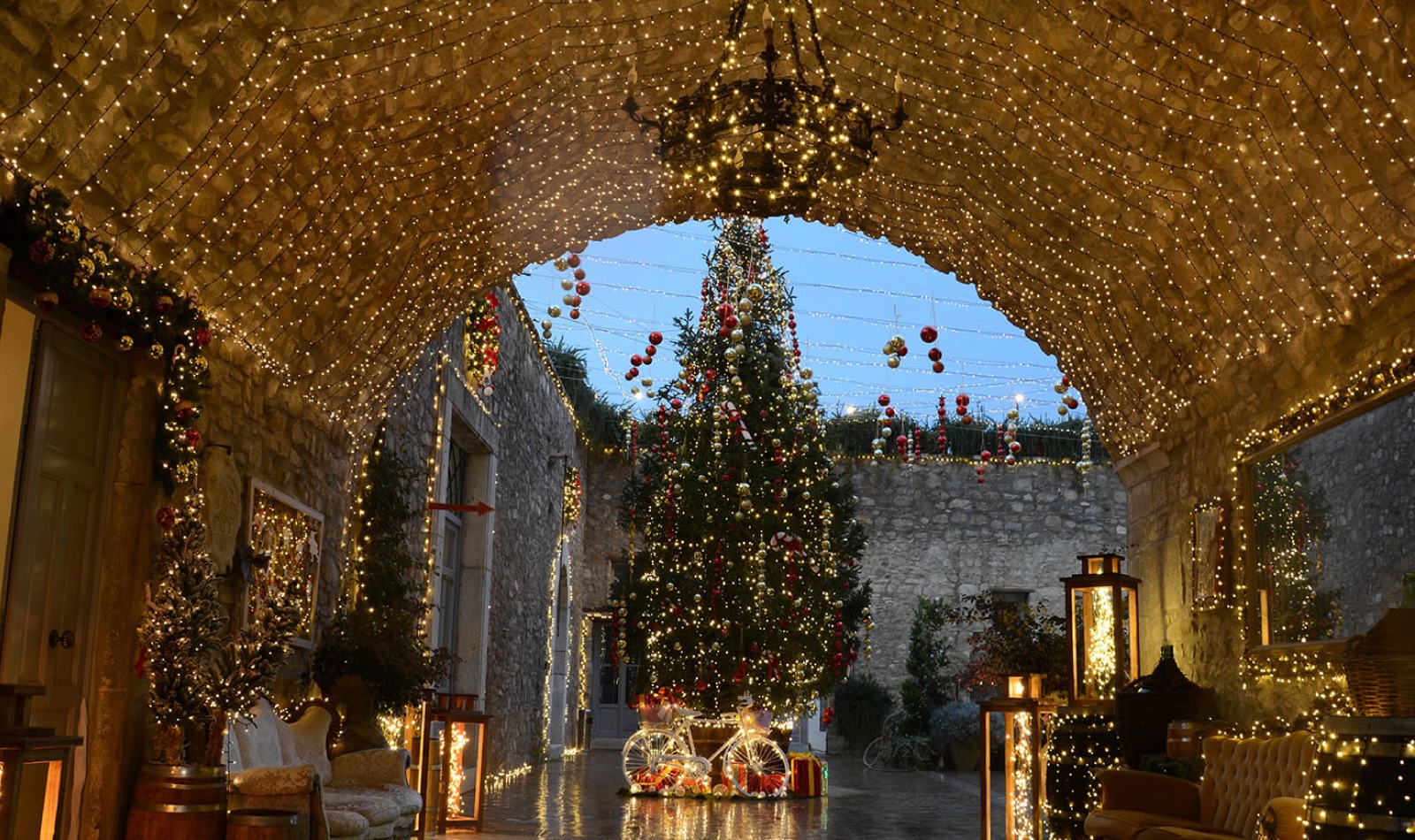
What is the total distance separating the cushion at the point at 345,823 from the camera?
202 inches

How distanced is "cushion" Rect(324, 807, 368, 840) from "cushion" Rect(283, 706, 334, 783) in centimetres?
77

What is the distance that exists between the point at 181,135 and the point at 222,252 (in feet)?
2.52

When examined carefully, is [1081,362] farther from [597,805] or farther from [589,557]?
[589,557]

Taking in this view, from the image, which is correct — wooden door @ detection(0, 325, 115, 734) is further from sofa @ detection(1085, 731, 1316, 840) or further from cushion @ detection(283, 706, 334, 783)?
sofa @ detection(1085, 731, 1316, 840)

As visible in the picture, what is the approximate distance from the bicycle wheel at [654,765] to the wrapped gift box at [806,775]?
955mm

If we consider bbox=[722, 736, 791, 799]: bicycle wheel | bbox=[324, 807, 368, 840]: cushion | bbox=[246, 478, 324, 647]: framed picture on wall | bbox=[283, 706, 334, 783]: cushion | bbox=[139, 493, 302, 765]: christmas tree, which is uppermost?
bbox=[246, 478, 324, 647]: framed picture on wall

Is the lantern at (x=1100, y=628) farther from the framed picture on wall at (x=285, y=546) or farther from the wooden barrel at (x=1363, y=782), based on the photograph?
the framed picture on wall at (x=285, y=546)

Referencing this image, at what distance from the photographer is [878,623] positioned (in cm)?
1739

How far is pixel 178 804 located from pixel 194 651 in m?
0.58

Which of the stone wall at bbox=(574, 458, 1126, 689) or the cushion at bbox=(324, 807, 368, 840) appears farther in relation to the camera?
the stone wall at bbox=(574, 458, 1126, 689)

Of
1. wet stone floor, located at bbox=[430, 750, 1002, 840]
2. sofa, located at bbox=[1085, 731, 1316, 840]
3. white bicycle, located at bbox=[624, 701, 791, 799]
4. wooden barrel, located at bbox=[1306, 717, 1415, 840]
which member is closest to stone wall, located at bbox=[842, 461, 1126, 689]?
wet stone floor, located at bbox=[430, 750, 1002, 840]

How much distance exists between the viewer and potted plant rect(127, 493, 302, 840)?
485cm

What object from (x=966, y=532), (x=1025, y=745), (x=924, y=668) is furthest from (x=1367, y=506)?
(x=966, y=532)

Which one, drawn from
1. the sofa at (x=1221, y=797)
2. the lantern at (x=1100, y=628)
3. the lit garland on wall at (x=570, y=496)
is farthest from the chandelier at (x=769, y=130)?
the lit garland on wall at (x=570, y=496)
